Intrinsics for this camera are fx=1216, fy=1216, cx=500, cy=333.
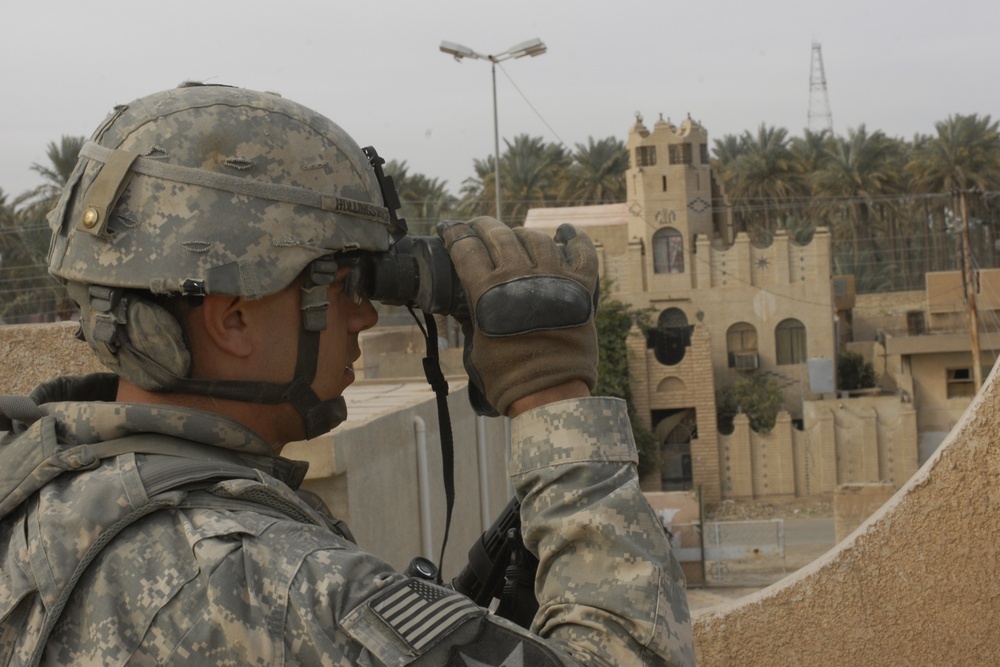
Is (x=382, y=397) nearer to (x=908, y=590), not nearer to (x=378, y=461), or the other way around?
(x=378, y=461)

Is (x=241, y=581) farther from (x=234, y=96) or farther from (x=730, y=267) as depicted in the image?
(x=730, y=267)

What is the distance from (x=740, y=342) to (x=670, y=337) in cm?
256

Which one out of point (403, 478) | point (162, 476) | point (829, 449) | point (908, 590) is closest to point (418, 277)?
point (162, 476)

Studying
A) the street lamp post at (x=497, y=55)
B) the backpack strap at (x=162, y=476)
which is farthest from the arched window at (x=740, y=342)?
the backpack strap at (x=162, y=476)

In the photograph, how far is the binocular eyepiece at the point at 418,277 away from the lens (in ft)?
5.52

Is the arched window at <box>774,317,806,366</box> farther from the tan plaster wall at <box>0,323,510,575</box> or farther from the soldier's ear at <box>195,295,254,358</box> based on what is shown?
the soldier's ear at <box>195,295,254,358</box>

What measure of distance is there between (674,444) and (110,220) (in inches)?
1464

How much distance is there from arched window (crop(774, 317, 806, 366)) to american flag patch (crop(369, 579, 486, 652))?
38416 millimetres

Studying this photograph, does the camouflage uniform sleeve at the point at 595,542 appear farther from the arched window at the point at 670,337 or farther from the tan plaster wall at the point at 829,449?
the arched window at the point at 670,337

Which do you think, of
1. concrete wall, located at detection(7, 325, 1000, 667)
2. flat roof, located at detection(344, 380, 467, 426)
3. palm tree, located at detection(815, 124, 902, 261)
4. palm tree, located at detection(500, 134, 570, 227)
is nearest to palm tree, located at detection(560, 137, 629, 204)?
→ palm tree, located at detection(500, 134, 570, 227)

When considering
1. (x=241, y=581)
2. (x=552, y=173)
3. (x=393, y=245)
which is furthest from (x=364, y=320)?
(x=552, y=173)

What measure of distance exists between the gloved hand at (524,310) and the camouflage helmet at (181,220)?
0.21 metres

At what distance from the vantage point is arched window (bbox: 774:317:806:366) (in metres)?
38.7

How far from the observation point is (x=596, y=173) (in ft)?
147
